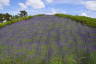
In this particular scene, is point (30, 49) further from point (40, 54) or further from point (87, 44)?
point (87, 44)

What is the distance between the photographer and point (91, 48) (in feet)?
32.5

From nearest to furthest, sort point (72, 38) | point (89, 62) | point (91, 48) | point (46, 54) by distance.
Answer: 1. point (89, 62)
2. point (46, 54)
3. point (91, 48)
4. point (72, 38)

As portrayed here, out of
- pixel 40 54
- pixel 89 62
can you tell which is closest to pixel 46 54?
pixel 40 54

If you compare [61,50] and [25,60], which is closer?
[25,60]

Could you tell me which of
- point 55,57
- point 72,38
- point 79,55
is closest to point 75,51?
point 79,55

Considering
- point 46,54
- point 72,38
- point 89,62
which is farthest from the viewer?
point 72,38

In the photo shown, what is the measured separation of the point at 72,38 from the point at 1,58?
472cm

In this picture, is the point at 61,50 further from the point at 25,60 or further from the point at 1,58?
the point at 1,58

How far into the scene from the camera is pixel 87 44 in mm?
10375

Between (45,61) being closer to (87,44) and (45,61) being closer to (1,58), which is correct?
(1,58)

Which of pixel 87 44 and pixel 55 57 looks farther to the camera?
pixel 87 44

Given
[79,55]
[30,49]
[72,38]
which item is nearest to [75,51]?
[79,55]

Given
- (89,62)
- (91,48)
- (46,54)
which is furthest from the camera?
(91,48)

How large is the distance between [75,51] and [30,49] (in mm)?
2016
